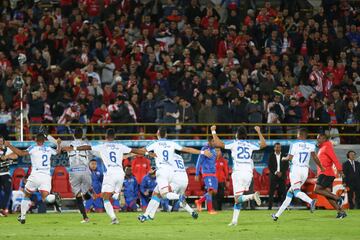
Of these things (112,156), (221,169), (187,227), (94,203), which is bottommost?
(94,203)

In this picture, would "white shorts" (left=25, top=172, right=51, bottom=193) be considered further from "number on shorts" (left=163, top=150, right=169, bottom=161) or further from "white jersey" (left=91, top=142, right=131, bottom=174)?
"number on shorts" (left=163, top=150, right=169, bottom=161)

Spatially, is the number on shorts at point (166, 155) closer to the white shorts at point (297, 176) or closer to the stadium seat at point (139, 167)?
the white shorts at point (297, 176)

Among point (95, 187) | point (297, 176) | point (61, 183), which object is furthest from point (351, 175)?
point (61, 183)

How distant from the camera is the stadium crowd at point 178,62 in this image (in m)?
31.4

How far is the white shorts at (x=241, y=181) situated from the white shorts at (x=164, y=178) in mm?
1575

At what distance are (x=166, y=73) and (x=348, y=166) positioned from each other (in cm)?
734

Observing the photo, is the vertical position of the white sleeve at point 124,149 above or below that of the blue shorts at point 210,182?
above

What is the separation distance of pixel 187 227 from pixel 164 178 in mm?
1479

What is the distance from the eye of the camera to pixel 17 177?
29.3 metres

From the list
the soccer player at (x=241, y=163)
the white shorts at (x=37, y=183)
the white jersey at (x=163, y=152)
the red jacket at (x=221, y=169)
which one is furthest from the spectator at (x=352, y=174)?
the white shorts at (x=37, y=183)

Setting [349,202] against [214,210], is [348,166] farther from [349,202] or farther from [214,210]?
[214,210]

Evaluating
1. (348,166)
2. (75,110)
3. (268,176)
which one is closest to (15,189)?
(75,110)

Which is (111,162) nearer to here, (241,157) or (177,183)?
(177,183)

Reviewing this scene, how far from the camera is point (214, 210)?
1120 inches
